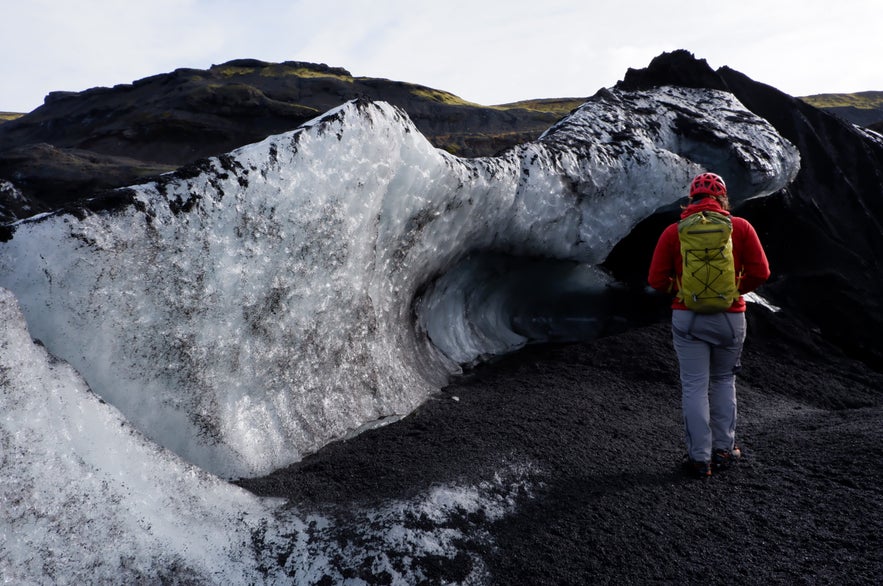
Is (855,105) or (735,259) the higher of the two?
(855,105)

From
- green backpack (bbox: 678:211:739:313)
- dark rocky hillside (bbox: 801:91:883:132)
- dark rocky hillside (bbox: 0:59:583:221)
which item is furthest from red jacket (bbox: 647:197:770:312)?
dark rocky hillside (bbox: 801:91:883:132)

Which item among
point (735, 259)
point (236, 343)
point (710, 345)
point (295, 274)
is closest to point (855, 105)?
point (735, 259)

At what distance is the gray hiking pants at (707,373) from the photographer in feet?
11.2

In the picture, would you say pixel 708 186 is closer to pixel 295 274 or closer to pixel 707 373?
pixel 707 373

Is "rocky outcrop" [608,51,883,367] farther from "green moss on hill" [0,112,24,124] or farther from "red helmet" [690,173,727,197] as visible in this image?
"green moss on hill" [0,112,24,124]

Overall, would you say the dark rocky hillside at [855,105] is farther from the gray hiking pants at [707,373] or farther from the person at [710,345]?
the gray hiking pants at [707,373]

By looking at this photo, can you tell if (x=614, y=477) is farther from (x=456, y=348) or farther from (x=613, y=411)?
(x=456, y=348)

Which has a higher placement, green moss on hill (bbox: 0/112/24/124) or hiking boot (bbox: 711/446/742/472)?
green moss on hill (bbox: 0/112/24/124)

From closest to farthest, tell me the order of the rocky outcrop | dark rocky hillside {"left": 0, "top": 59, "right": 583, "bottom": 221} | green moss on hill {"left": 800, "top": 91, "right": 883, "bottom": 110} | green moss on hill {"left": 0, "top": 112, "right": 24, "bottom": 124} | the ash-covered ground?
the ash-covered ground, the rocky outcrop, dark rocky hillside {"left": 0, "top": 59, "right": 583, "bottom": 221}, green moss on hill {"left": 800, "top": 91, "right": 883, "bottom": 110}, green moss on hill {"left": 0, "top": 112, "right": 24, "bottom": 124}

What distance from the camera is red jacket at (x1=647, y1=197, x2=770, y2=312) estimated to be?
11.7ft

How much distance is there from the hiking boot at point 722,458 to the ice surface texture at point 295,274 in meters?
1.75

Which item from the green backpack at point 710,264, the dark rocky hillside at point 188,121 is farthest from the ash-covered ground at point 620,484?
the dark rocky hillside at point 188,121

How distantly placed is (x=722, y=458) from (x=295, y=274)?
240 centimetres

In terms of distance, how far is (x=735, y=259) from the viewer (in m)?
3.61
